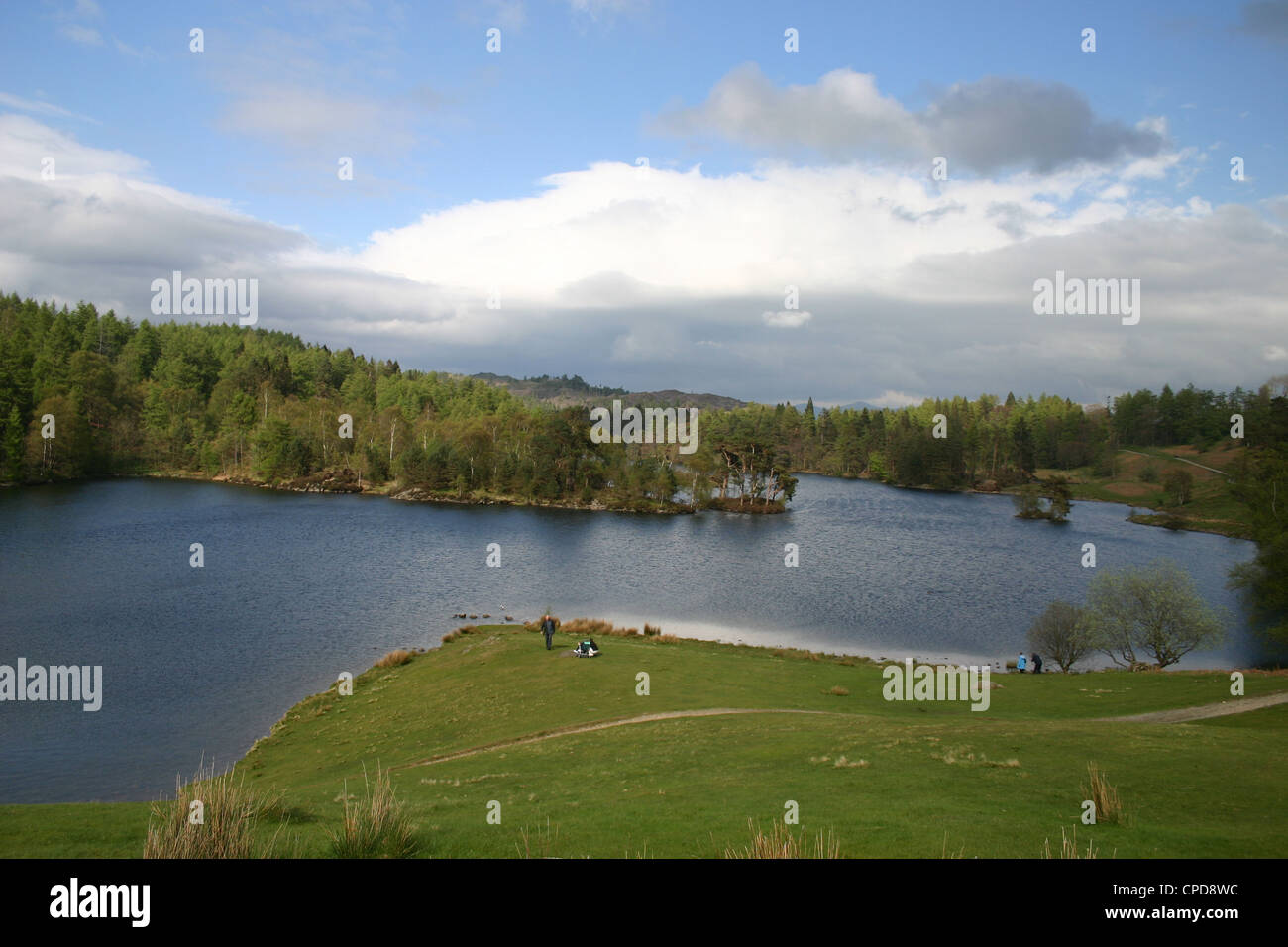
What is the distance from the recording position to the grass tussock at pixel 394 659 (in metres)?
35.2

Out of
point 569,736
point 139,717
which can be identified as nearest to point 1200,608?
point 569,736

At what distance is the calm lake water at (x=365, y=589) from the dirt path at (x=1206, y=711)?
20006mm

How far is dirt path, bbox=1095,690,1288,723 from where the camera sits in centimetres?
2014

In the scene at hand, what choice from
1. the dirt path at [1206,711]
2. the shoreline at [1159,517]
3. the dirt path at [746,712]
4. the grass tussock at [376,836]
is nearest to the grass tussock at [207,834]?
the grass tussock at [376,836]

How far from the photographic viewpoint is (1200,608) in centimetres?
3825

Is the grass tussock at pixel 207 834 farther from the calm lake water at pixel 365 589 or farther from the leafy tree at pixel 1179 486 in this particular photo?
the leafy tree at pixel 1179 486

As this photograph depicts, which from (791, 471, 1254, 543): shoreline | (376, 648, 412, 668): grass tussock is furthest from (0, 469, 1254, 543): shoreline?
(376, 648, 412, 668): grass tussock

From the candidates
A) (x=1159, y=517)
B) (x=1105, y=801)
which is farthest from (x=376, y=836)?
(x=1159, y=517)

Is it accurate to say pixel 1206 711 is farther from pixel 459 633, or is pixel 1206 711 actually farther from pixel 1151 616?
pixel 459 633

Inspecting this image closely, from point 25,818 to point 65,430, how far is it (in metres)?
125

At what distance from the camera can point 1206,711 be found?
67.7 ft

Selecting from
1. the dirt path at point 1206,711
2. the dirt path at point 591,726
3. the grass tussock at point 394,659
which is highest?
the dirt path at point 1206,711

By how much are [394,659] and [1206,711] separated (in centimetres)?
3189
